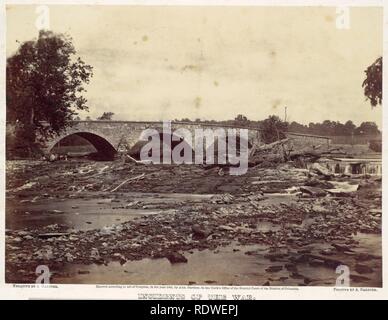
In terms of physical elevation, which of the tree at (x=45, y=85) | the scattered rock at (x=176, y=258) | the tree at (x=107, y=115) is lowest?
the scattered rock at (x=176, y=258)

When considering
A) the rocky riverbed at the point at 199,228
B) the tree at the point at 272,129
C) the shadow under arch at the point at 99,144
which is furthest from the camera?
the shadow under arch at the point at 99,144

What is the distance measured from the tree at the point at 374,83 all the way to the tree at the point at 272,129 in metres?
0.82

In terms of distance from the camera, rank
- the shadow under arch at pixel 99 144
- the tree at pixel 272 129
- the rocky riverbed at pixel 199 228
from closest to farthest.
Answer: the rocky riverbed at pixel 199 228, the tree at pixel 272 129, the shadow under arch at pixel 99 144

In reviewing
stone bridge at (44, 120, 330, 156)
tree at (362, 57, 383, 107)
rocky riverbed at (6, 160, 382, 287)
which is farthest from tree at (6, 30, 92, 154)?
tree at (362, 57, 383, 107)

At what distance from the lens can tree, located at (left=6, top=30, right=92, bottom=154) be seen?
4613mm

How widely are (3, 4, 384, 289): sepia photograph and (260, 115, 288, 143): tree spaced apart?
0.5 inches

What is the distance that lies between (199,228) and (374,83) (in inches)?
84.3

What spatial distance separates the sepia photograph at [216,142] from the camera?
177 inches

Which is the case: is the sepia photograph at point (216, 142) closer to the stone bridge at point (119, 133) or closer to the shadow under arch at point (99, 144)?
the stone bridge at point (119, 133)

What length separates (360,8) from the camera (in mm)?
4531

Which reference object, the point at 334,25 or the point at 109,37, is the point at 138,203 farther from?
the point at 334,25

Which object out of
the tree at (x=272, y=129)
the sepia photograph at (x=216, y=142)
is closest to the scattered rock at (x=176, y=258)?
the sepia photograph at (x=216, y=142)

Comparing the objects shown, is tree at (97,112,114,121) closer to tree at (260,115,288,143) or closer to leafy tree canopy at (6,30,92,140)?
leafy tree canopy at (6,30,92,140)

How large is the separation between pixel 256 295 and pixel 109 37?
2.80 m
